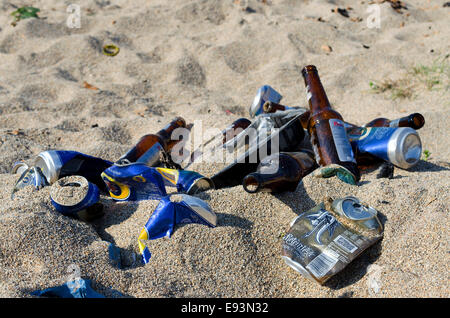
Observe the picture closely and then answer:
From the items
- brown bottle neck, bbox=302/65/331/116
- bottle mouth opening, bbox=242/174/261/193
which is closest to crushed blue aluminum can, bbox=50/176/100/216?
bottle mouth opening, bbox=242/174/261/193

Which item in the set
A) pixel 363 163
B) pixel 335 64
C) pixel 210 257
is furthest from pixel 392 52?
pixel 210 257

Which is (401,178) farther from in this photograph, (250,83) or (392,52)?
(392,52)

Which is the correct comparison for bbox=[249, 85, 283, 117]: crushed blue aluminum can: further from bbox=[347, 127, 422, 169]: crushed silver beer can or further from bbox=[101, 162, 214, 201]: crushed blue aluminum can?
bbox=[101, 162, 214, 201]: crushed blue aluminum can

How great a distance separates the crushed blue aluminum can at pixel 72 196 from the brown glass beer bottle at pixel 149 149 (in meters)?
0.35

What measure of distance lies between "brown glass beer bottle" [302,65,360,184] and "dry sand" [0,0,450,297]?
0.32 feet

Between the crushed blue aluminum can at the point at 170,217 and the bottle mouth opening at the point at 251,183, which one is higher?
the crushed blue aluminum can at the point at 170,217

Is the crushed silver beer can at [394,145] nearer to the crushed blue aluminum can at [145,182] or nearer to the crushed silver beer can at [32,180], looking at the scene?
the crushed blue aluminum can at [145,182]

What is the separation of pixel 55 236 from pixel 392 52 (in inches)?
99.8

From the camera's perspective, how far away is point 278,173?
1521mm

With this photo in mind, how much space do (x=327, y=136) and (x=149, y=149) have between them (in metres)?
0.76

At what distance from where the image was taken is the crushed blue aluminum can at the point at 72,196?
4.56 feet

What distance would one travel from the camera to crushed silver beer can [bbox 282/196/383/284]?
1164 millimetres

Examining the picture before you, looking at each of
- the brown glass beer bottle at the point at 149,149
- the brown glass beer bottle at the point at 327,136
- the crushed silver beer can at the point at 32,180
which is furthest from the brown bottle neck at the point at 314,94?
the crushed silver beer can at the point at 32,180

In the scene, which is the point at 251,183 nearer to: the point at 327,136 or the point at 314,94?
the point at 327,136
